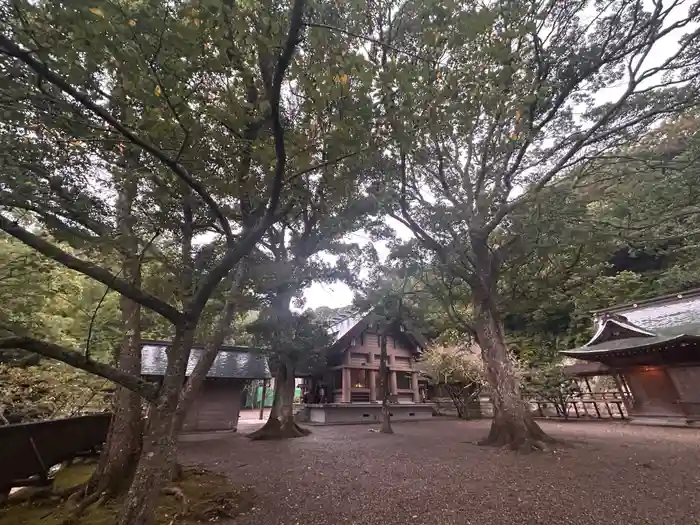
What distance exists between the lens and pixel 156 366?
14.1 m

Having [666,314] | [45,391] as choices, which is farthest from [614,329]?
[45,391]

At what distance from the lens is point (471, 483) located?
581cm

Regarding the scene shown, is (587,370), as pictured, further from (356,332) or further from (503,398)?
(356,332)

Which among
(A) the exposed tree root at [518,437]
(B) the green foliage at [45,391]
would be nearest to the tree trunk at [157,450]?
(B) the green foliage at [45,391]

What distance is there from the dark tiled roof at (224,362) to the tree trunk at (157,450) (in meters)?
11.6

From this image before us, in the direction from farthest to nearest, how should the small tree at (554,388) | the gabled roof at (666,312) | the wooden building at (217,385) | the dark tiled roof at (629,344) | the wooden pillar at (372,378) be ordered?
1. the wooden pillar at (372,378)
2. the small tree at (554,388)
3. the wooden building at (217,385)
4. the gabled roof at (666,312)
5. the dark tiled roof at (629,344)

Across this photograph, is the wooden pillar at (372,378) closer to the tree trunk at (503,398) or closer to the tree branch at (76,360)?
the tree trunk at (503,398)

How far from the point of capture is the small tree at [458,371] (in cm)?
1972

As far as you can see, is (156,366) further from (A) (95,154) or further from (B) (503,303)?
(B) (503,303)

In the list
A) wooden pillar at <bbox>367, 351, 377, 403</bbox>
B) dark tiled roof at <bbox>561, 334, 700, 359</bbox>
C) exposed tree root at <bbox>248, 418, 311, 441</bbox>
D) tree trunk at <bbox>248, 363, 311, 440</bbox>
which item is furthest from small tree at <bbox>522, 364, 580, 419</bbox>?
exposed tree root at <bbox>248, 418, 311, 441</bbox>

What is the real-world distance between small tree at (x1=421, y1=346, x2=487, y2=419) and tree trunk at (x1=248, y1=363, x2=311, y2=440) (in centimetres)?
959

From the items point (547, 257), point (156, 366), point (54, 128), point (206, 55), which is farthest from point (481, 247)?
point (156, 366)

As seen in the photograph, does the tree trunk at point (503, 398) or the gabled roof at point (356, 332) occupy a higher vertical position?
the gabled roof at point (356, 332)

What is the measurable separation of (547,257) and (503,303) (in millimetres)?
Result: 2318
